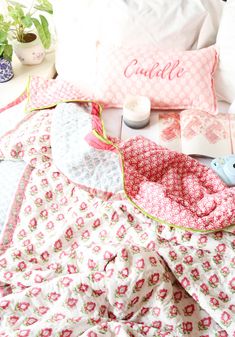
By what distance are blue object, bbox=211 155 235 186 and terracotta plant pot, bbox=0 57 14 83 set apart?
1.12 m

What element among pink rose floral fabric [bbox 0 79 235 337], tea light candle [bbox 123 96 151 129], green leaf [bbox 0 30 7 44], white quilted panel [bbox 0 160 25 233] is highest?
green leaf [bbox 0 30 7 44]

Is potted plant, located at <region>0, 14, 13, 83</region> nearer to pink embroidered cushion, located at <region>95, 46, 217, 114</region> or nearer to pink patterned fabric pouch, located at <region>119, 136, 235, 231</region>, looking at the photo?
pink embroidered cushion, located at <region>95, 46, 217, 114</region>

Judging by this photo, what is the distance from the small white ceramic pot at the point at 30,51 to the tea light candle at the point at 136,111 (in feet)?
2.19

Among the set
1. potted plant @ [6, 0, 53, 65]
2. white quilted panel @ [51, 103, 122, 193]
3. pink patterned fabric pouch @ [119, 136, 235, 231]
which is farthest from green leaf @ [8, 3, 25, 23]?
pink patterned fabric pouch @ [119, 136, 235, 231]

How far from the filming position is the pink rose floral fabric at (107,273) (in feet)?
2.99

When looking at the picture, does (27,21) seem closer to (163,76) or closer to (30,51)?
(30,51)

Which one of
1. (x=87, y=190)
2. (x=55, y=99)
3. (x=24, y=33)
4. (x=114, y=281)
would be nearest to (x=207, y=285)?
(x=114, y=281)

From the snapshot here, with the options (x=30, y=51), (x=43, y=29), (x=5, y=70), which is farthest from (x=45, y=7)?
(x=5, y=70)

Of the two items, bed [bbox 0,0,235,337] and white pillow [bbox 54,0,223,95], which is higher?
white pillow [bbox 54,0,223,95]

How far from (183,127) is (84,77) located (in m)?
0.49

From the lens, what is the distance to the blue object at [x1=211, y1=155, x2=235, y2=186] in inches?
47.5

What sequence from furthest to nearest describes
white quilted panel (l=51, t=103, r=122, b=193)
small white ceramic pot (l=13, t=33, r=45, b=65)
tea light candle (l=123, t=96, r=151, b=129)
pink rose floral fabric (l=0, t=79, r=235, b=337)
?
1. small white ceramic pot (l=13, t=33, r=45, b=65)
2. tea light candle (l=123, t=96, r=151, b=129)
3. white quilted panel (l=51, t=103, r=122, b=193)
4. pink rose floral fabric (l=0, t=79, r=235, b=337)

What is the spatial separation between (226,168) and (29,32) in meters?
1.27

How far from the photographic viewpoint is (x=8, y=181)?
4.23 ft
